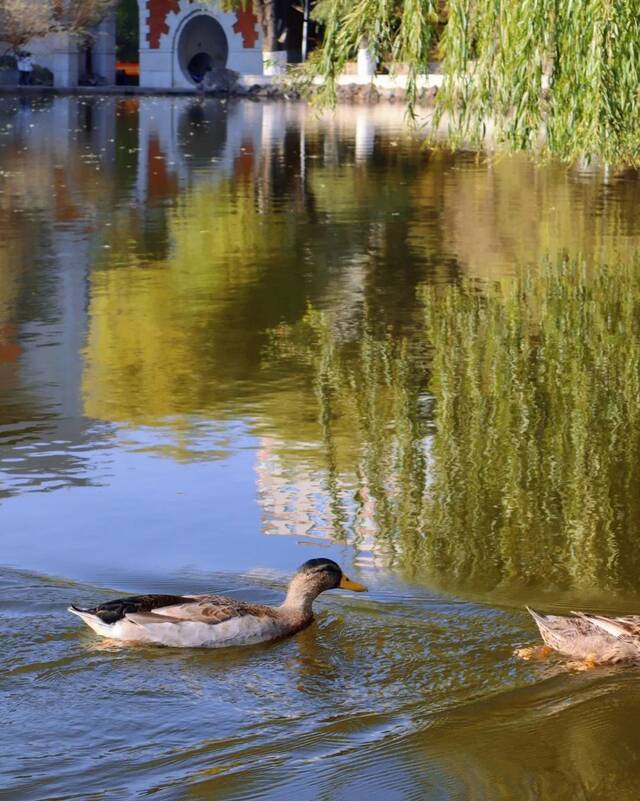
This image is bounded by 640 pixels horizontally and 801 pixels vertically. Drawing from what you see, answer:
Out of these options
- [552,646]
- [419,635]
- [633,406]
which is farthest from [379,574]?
[633,406]

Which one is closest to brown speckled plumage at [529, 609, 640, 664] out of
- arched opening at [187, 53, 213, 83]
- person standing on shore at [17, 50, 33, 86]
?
person standing on shore at [17, 50, 33, 86]

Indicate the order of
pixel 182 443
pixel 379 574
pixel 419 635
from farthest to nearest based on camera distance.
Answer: pixel 182 443, pixel 379 574, pixel 419 635

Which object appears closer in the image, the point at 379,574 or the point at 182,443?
the point at 379,574

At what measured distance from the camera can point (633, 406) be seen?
38.0 feet

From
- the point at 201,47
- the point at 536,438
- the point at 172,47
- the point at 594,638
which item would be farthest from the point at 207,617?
the point at 201,47

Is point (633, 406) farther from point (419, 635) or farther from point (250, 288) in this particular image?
point (250, 288)

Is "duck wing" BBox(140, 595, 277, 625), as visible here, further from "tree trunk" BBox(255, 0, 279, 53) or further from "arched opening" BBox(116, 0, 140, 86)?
"arched opening" BBox(116, 0, 140, 86)

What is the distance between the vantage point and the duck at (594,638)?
22.4ft

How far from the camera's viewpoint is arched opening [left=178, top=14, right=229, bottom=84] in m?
83.6

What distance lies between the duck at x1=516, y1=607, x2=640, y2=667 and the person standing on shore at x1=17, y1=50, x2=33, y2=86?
7773cm

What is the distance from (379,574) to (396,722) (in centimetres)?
178

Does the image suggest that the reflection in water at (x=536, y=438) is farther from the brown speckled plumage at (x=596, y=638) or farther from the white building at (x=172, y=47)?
the white building at (x=172, y=47)

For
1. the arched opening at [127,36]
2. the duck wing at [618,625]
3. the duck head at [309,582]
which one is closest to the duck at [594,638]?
the duck wing at [618,625]

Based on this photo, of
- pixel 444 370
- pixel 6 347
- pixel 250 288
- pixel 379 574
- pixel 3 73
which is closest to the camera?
pixel 379 574
